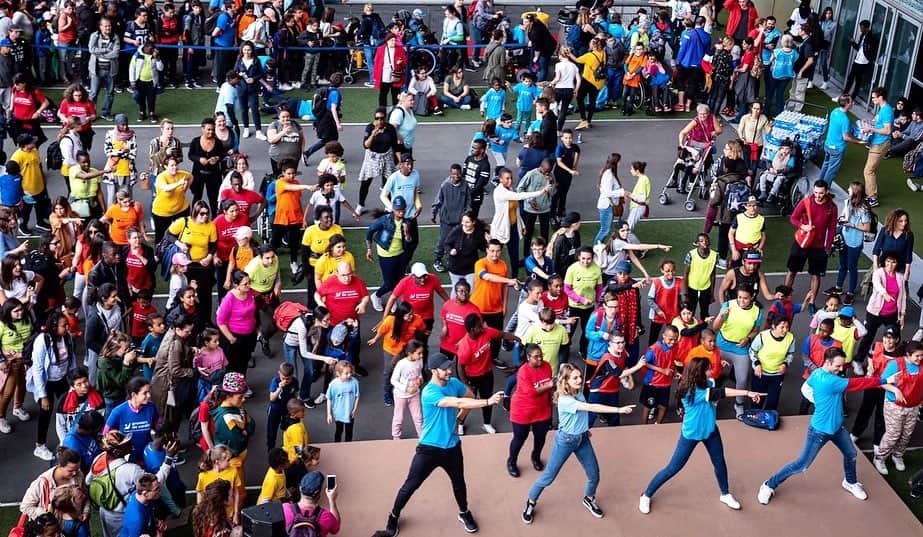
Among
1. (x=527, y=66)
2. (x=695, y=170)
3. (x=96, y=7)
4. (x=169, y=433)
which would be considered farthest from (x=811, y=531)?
(x=96, y=7)

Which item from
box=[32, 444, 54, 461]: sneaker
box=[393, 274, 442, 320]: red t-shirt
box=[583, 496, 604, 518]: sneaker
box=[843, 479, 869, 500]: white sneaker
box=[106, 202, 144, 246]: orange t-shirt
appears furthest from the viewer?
box=[106, 202, 144, 246]: orange t-shirt

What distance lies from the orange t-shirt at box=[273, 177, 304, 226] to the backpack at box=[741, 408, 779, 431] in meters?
6.40

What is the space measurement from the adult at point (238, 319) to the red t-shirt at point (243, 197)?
7.21ft

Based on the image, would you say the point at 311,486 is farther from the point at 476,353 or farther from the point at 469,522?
the point at 476,353

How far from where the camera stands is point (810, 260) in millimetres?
16266

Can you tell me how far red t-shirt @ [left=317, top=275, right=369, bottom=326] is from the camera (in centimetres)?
1359

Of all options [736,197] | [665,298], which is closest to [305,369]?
[665,298]

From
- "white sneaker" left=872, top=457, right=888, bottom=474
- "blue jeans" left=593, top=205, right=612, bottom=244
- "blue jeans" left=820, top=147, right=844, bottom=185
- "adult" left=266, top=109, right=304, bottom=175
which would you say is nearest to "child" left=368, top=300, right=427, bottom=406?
"blue jeans" left=593, top=205, right=612, bottom=244

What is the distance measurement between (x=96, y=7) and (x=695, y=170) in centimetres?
1152

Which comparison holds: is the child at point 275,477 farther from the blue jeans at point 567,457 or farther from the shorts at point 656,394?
the shorts at point 656,394

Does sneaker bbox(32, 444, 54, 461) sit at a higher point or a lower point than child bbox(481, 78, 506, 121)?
lower

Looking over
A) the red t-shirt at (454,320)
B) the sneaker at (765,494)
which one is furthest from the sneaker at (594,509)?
the red t-shirt at (454,320)

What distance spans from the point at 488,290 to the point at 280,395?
3.00 m

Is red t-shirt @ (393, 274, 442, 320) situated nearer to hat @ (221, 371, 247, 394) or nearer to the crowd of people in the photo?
the crowd of people
